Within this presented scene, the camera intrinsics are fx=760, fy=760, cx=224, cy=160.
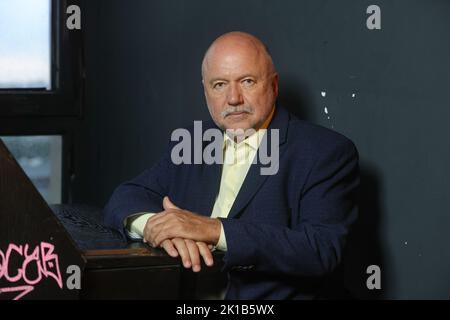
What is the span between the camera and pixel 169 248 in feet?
5.30

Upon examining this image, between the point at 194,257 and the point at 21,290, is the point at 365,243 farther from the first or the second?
the point at 21,290

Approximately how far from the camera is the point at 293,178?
1.82 meters

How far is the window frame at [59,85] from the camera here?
10.4 feet

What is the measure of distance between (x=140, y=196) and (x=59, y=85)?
1.38 metres

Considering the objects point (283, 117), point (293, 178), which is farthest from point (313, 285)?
point (283, 117)

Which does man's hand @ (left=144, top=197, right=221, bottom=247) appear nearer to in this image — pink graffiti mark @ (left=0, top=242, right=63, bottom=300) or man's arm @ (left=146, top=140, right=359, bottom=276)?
man's arm @ (left=146, top=140, right=359, bottom=276)

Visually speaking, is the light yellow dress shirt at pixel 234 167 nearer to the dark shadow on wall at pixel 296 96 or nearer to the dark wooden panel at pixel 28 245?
the dark shadow on wall at pixel 296 96

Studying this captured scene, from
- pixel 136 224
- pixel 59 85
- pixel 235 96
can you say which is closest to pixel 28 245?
pixel 136 224

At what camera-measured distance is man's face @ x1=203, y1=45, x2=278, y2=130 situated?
1902 millimetres

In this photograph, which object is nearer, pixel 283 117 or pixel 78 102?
pixel 283 117

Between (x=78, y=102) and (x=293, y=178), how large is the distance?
167 centimetres

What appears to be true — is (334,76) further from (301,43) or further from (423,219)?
(423,219)

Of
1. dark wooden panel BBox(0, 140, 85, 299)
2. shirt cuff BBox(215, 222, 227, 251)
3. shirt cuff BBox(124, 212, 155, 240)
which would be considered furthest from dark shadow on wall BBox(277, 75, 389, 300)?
dark wooden panel BBox(0, 140, 85, 299)

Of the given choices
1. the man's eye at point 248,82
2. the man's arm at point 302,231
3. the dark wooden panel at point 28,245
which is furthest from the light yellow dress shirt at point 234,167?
the dark wooden panel at point 28,245
